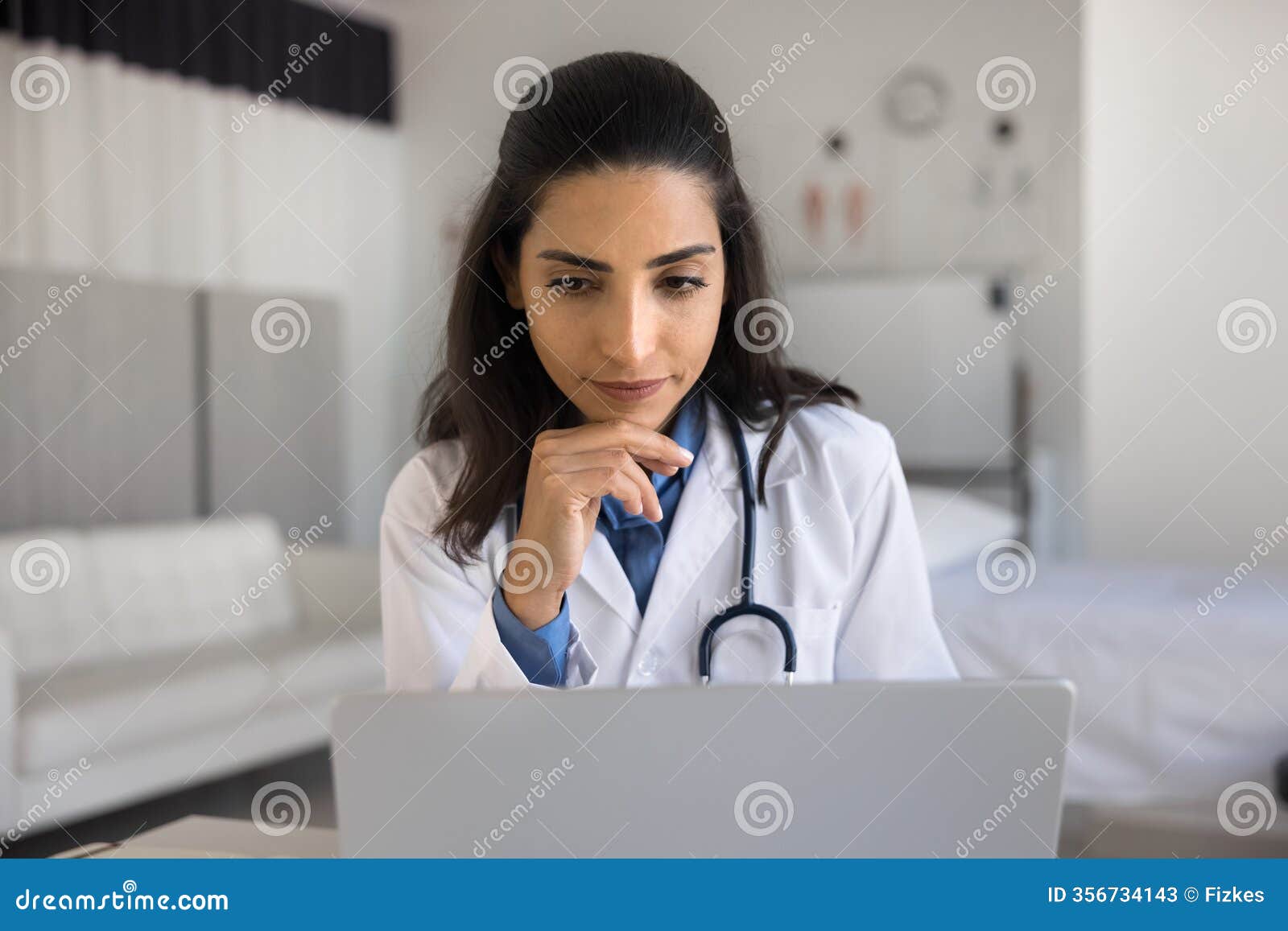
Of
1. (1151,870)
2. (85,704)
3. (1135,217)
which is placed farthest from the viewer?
(1135,217)

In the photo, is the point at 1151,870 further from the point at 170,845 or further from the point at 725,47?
the point at 725,47

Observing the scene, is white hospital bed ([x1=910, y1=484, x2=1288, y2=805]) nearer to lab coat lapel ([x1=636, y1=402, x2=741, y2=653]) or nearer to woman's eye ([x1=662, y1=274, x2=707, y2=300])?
lab coat lapel ([x1=636, y1=402, x2=741, y2=653])

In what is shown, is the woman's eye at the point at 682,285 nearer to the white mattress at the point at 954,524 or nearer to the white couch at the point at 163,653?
the white mattress at the point at 954,524

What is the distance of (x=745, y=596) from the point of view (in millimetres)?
928

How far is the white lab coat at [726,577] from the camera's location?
3.23 feet

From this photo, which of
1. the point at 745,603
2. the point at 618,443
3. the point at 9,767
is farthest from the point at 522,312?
the point at 9,767

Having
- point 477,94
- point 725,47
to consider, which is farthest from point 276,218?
point 725,47

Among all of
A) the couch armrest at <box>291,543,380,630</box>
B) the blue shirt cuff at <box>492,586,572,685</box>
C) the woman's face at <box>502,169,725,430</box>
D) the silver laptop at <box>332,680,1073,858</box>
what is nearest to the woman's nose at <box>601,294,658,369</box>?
the woman's face at <box>502,169,725,430</box>

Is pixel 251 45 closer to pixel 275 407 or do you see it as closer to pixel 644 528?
pixel 275 407

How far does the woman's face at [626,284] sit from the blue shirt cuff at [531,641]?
0.21m

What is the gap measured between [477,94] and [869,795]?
5.04 ft

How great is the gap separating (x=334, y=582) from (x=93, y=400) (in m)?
0.68

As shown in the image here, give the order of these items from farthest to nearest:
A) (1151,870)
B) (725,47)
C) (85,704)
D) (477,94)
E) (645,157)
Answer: (85,704) → (477,94) → (725,47) → (645,157) → (1151,870)

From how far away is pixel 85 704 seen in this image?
1.97 metres
